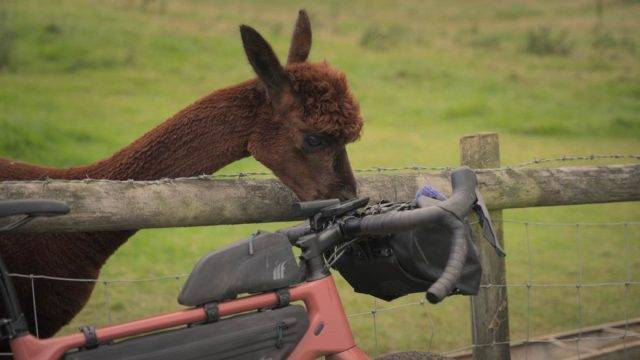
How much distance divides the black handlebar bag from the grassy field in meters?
3.49

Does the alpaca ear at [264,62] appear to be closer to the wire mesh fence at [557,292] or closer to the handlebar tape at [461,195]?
the handlebar tape at [461,195]

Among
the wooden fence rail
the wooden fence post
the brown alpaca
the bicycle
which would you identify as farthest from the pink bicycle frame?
the wooden fence post

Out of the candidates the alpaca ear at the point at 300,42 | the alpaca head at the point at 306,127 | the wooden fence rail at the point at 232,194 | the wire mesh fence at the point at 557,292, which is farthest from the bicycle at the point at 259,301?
the wire mesh fence at the point at 557,292

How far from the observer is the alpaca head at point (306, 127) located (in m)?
2.19

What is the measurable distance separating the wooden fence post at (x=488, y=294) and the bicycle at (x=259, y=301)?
1175mm

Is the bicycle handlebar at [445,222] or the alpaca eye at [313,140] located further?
the alpaca eye at [313,140]

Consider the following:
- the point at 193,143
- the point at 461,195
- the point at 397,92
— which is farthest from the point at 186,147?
the point at 397,92

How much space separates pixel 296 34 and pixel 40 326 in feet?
4.04

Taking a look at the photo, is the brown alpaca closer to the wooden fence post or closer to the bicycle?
the wooden fence post

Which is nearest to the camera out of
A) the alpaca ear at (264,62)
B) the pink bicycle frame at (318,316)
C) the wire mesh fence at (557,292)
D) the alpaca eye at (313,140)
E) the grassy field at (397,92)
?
the pink bicycle frame at (318,316)

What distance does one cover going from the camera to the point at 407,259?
4.91ft

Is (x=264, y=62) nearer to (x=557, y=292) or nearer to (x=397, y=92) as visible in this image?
(x=557, y=292)

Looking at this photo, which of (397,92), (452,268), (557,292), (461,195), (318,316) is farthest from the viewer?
(397,92)

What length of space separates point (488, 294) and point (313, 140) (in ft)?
2.89
